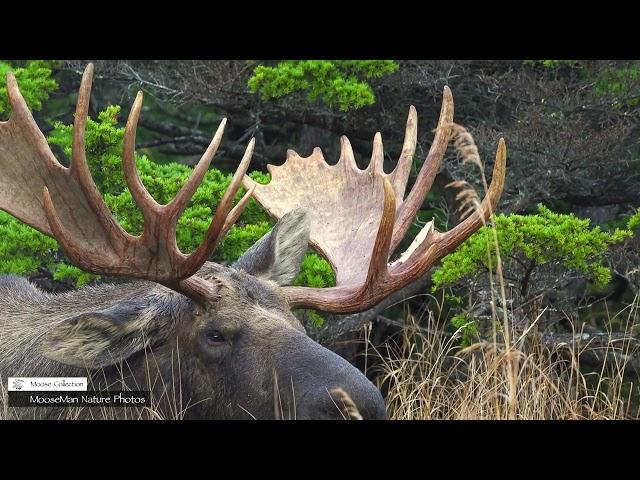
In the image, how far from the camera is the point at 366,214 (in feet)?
22.4

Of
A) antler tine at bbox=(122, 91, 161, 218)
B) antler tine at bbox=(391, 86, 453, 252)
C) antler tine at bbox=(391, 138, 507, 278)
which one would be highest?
antler tine at bbox=(122, 91, 161, 218)

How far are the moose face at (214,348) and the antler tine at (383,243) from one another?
1.41 feet

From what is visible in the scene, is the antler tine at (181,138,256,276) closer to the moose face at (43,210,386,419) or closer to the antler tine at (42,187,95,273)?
the moose face at (43,210,386,419)

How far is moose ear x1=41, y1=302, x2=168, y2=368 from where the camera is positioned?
213 inches

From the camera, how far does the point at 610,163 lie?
9.48m

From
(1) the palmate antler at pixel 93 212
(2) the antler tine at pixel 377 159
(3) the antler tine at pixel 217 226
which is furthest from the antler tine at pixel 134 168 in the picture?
(2) the antler tine at pixel 377 159

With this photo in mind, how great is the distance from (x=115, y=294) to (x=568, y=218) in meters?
3.42

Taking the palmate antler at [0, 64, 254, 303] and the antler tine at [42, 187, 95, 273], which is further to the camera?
the palmate antler at [0, 64, 254, 303]

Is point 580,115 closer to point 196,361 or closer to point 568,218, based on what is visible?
point 568,218

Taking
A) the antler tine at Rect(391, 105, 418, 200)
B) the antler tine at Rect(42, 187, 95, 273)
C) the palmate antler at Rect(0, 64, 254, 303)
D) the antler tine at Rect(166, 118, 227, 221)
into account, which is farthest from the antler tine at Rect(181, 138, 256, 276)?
the antler tine at Rect(391, 105, 418, 200)

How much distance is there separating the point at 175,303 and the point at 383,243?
3.27ft

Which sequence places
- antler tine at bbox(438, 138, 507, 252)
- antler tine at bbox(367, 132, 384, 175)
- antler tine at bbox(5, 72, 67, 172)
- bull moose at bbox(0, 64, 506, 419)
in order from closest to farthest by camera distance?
bull moose at bbox(0, 64, 506, 419)
antler tine at bbox(5, 72, 67, 172)
antler tine at bbox(438, 138, 507, 252)
antler tine at bbox(367, 132, 384, 175)

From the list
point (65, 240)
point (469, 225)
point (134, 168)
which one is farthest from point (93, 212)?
point (469, 225)

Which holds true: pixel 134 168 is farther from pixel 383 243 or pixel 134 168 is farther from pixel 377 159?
pixel 377 159
